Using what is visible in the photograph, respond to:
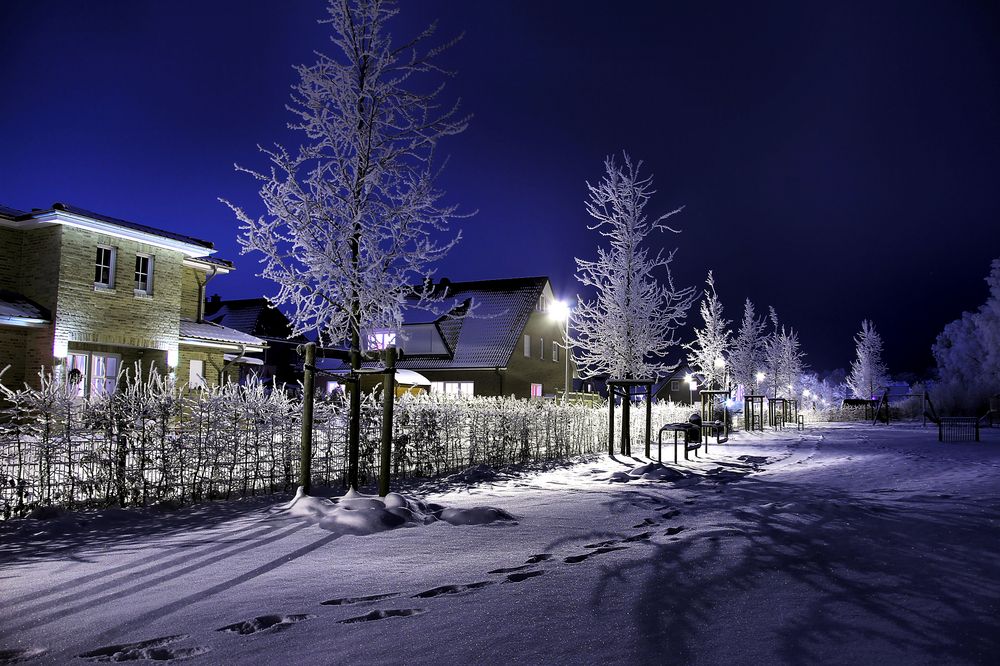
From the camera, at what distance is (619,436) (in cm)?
2228

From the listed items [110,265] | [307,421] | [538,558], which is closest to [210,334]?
[110,265]

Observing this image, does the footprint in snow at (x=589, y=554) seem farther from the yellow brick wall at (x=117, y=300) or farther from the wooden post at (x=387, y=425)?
the yellow brick wall at (x=117, y=300)

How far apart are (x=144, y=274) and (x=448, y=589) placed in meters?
18.4

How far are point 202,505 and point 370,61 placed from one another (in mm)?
6821

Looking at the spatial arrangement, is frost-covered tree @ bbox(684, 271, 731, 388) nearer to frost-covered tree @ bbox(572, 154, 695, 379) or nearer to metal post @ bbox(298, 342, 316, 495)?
frost-covered tree @ bbox(572, 154, 695, 379)

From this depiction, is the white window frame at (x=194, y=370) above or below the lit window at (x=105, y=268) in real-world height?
below

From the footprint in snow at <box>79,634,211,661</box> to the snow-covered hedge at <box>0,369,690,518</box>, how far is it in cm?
476

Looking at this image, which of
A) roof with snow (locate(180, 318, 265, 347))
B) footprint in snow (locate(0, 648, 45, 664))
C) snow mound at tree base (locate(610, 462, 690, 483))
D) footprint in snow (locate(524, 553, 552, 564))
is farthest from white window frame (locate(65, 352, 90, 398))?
footprint in snow (locate(524, 553, 552, 564))

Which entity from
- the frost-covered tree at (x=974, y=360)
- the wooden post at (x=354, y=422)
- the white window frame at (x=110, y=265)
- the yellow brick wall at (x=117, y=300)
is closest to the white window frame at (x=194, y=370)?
the yellow brick wall at (x=117, y=300)

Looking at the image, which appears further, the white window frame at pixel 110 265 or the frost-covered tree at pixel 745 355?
the frost-covered tree at pixel 745 355

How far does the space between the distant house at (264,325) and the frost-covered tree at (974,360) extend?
49413 mm

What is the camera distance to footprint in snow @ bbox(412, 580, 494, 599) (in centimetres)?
Result: 495

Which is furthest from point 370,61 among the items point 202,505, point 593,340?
point 593,340

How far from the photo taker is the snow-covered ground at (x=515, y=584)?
3.93 metres
